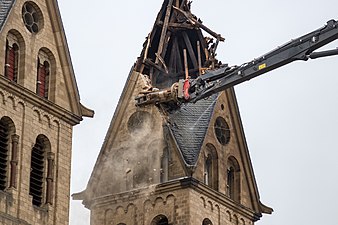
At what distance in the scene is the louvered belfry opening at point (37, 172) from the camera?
205 feet

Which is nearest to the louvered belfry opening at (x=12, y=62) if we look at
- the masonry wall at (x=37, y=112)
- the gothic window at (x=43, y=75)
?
the masonry wall at (x=37, y=112)

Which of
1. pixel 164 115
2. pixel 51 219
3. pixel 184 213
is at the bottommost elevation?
pixel 51 219

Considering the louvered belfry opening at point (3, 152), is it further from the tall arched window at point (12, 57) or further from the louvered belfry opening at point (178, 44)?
the louvered belfry opening at point (178, 44)

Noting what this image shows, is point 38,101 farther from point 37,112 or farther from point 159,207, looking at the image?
point 159,207

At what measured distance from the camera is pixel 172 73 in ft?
267

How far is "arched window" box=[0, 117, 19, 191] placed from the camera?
61.0 m

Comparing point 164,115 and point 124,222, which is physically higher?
point 164,115

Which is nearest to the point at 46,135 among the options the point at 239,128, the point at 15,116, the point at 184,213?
the point at 15,116

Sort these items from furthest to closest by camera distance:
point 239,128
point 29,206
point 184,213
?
point 239,128 < point 184,213 < point 29,206

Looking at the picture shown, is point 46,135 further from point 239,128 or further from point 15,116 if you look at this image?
point 239,128

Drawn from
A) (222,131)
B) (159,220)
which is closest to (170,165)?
(159,220)

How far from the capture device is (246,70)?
2702 inches

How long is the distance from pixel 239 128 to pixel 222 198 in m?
4.90

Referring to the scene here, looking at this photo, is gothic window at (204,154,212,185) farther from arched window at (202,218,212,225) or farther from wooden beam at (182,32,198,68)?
wooden beam at (182,32,198,68)
